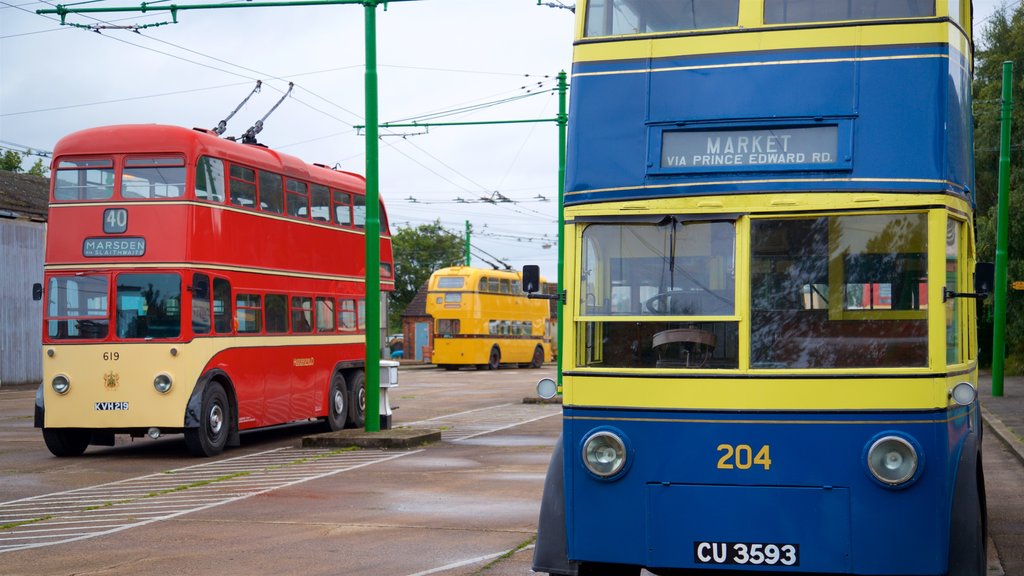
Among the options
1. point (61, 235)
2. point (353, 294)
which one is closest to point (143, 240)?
point (61, 235)

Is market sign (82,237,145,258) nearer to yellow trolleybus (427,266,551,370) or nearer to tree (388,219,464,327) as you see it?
yellow trolleybus (427,266,551,370)

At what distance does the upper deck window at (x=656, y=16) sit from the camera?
712 centimetres

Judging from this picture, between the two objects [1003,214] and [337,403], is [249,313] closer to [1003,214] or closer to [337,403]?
[337,403]

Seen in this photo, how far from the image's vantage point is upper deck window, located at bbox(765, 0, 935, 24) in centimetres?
692

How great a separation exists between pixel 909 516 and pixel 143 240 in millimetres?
13639

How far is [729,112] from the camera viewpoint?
696 centimetres

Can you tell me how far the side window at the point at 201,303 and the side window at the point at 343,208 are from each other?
16.0 feet

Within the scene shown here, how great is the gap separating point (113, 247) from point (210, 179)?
161 centimetres

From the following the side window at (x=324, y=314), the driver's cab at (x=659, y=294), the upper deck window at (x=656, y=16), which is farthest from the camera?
the side window at (x=324, y=314)

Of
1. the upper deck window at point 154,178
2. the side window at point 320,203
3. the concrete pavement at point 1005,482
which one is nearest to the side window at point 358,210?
the side window at point 320,203

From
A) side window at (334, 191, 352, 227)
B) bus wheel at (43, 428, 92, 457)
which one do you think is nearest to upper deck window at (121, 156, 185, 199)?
bus wheel at (43, 428, 92, 457)

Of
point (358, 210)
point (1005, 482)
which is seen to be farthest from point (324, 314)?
point (1005, 482)

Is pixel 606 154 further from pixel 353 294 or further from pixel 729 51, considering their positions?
pixel 353 294

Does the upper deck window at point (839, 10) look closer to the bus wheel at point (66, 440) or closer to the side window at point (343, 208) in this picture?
the bus wheel at point (66, 440)
